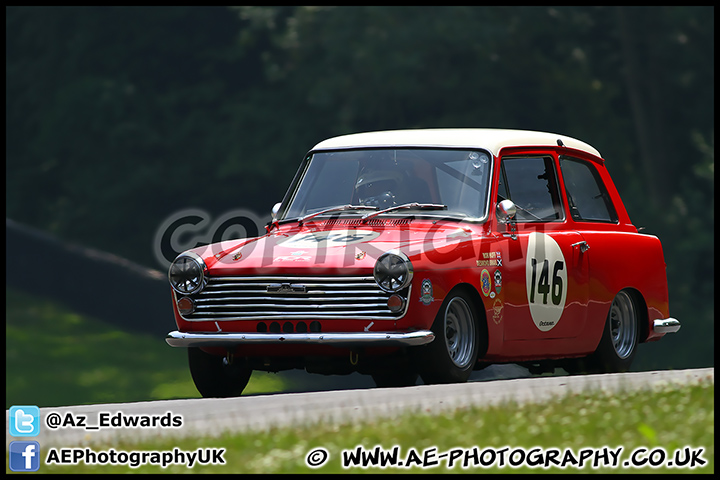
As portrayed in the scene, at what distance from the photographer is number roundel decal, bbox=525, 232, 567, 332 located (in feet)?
35.2

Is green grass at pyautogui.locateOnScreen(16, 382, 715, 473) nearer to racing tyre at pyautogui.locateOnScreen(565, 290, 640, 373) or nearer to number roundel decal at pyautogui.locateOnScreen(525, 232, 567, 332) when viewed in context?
number roundel decal at pyautogui.locateOnScreen(525, 232, 567, 332)

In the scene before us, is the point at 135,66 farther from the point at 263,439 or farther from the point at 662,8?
the point at 263,439

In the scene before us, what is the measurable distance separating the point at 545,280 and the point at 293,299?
2332mm

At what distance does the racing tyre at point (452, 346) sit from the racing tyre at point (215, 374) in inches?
59.0

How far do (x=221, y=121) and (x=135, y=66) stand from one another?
3.17 m

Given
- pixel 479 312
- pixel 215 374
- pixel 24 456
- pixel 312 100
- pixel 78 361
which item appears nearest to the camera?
pixel 24 456

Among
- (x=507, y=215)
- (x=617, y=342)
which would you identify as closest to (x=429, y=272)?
(x=507, y=215)

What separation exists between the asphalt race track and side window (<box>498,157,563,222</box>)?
1707mm

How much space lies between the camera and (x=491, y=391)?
9.07 metres

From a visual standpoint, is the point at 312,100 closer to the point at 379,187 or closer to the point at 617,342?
the point at 617,342

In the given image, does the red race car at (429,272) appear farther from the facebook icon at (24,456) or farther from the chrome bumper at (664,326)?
the facebook icon at (24,456)

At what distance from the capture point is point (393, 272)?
9383 mm

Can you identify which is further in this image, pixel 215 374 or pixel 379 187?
pixel 379 187
